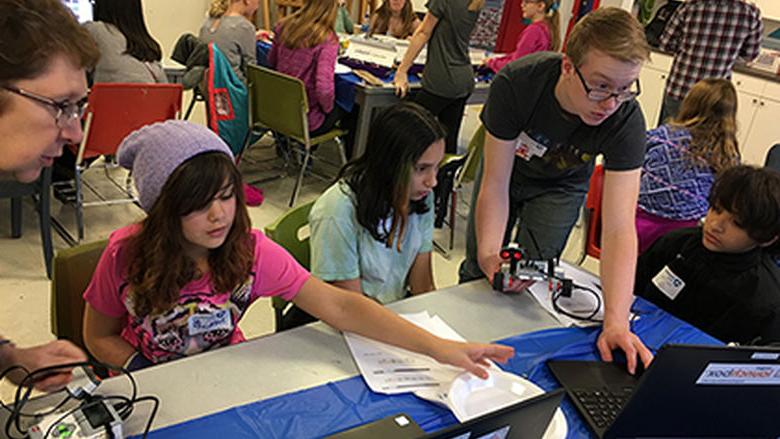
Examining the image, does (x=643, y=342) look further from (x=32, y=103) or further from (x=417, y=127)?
(x=32, y=103)

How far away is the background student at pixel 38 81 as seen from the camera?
0.72 metres

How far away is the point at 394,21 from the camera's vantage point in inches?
187

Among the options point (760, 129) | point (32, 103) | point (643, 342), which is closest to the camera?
point (32, 103)

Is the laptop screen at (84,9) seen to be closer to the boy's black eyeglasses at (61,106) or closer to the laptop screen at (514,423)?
the boy's black eyeglasses at (61,106)

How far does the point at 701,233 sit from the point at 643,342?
0.50 meters

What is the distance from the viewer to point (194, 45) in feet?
11.2

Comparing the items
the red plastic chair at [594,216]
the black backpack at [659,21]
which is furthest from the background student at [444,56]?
the black backpack at [659,21]

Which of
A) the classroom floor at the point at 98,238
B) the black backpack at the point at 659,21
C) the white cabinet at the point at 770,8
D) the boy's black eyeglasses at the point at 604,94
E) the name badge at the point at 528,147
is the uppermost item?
the white cabinet at the point at 770,8

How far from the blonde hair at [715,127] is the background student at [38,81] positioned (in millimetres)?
2065

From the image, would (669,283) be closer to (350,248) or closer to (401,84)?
(350,248)

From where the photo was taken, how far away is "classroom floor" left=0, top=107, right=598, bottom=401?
211cm

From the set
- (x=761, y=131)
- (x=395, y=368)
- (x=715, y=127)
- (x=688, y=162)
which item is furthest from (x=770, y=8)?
(x=395, y=368)

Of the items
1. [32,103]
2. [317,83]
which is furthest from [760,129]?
[32,103]

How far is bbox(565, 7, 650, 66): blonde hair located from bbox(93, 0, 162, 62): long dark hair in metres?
2.15
